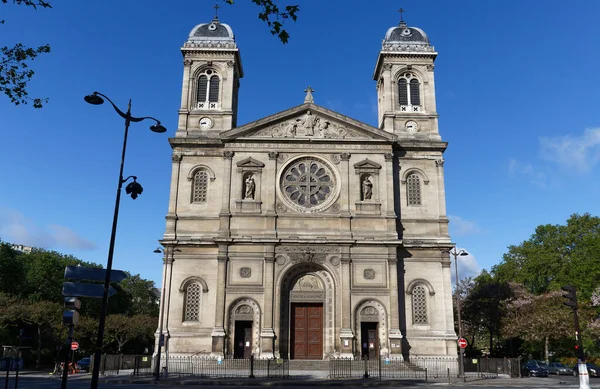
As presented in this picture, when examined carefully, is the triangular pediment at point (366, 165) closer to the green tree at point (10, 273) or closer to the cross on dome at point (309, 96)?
the cross on dome at point (309, 96)

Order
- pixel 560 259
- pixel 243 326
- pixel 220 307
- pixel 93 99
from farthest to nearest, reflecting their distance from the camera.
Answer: pixel 560 259 < pixel 243 326 < pixel 220 307 < pixel 93 99

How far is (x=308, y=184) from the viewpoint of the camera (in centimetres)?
3584

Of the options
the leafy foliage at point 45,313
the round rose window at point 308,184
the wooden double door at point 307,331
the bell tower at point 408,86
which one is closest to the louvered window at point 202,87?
the round rose window at point 308,184

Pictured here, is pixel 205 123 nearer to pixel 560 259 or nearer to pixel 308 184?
pixel 308 184

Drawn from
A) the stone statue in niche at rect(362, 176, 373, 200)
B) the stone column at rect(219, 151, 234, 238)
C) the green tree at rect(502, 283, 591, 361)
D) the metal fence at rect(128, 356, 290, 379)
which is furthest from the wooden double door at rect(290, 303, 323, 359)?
the green tree at rect(502, 283, 591, 361)

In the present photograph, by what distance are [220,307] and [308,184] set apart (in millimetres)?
10095

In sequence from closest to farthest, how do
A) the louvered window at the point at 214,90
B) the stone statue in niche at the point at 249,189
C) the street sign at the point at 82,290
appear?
the street sign at the point at 82,290 < the stone statue in niche at the point at 249,189 < the louvered window at the point at 214,90

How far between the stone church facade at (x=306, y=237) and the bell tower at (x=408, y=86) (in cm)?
23

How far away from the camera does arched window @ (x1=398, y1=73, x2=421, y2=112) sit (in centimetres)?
3919

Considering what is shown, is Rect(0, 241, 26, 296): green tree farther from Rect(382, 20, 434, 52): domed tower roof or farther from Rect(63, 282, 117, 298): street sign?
Rect(63, 282, 117, 298): street sign

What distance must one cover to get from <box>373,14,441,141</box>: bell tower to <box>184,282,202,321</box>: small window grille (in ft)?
57.8

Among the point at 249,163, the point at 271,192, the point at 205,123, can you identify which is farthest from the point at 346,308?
the point at 205,123

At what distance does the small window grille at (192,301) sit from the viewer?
1319 inches

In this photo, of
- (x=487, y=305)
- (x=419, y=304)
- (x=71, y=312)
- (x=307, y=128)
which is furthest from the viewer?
(x=487, y=305)
